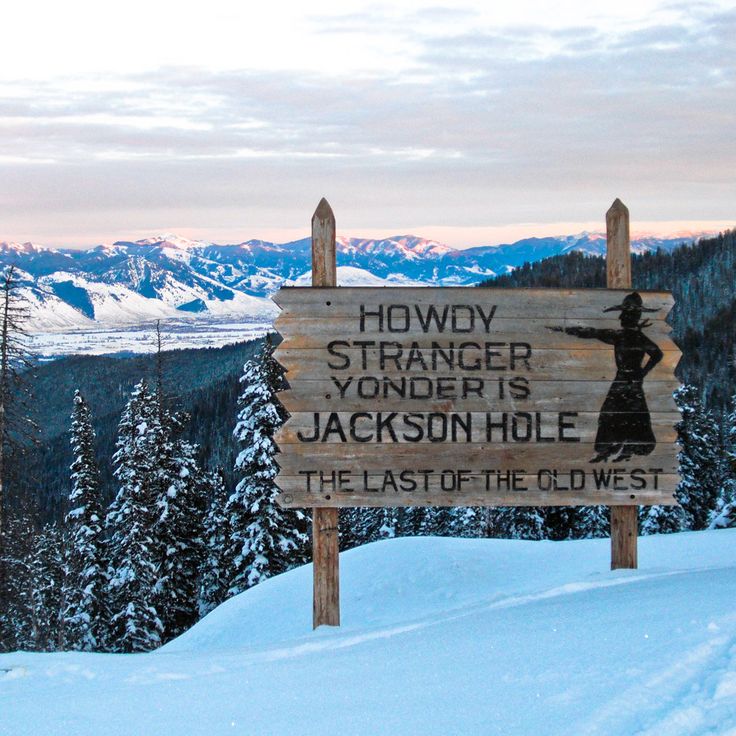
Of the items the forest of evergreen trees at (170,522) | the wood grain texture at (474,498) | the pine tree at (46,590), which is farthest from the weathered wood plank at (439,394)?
the pine tree at (46,590)

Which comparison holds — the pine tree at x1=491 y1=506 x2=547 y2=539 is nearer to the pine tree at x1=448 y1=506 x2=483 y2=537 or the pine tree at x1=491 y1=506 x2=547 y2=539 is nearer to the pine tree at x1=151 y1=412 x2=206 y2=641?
the pine tree at x1=448 y1=506 x2=483 y2=537

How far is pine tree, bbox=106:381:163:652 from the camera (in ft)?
102

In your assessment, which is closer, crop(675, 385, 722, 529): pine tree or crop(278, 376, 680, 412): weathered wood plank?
crop(278, 376, 680, 412): weathered wood plank

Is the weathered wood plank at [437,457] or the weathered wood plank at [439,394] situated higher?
the weathered wood plank at [439,394]

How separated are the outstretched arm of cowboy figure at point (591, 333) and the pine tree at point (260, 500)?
16.7m

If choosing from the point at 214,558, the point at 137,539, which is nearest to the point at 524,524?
the point at 214,558

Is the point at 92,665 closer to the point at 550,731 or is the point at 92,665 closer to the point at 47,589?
the point at 550,731

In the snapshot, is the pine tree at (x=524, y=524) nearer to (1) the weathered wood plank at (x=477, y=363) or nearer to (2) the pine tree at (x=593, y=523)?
(2) the pine tree at (x=593, y=523)

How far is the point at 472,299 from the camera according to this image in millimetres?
8766

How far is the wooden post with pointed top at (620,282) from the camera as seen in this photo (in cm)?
909

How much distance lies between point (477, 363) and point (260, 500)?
19.6 meters

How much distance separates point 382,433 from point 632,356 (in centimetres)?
279

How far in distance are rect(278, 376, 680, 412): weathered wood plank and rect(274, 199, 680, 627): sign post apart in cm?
1

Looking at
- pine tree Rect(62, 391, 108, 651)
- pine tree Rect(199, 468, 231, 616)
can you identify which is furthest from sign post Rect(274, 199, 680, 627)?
pine tree Rect(199, 468, 231, 616)
